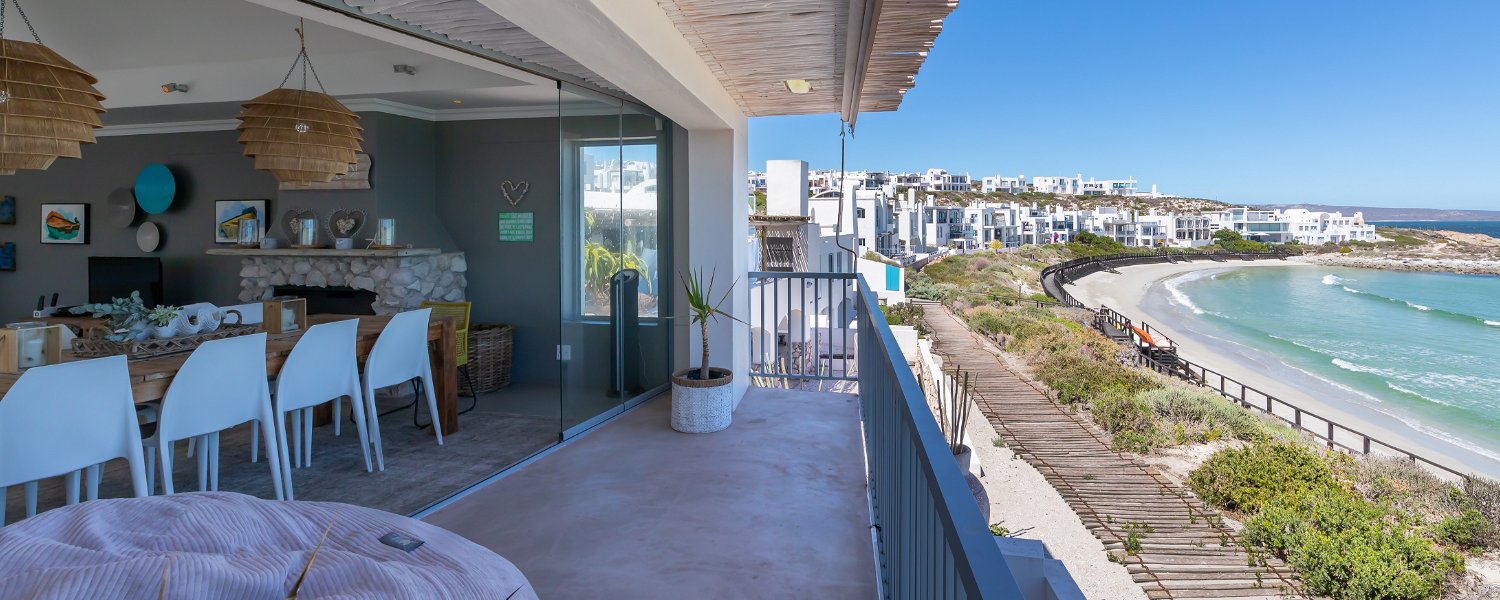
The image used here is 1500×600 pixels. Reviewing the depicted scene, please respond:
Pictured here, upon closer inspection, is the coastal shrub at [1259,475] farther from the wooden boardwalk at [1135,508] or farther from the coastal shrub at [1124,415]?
the coastal shrub at [1124,415]

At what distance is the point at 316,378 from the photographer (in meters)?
3.45

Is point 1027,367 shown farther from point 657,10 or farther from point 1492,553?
point 657,10

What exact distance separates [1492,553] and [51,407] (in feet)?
49.8

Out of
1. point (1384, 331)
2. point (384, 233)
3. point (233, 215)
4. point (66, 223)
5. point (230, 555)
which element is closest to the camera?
point (230, 555)

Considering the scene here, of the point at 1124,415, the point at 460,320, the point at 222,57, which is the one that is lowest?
the point at 1124,415

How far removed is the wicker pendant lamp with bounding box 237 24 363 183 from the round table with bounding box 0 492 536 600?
2.74 meters

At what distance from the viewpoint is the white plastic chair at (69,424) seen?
7.35 ft

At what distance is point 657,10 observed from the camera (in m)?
2.77

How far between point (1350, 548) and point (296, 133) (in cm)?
1131

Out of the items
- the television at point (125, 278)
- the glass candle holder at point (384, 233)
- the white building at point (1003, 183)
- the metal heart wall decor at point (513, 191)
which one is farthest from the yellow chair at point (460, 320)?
the white building at point (1003, 183)

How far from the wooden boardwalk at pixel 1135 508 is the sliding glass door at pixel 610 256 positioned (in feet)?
21.1

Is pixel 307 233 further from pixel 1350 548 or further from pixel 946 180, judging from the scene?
pixel 946 180

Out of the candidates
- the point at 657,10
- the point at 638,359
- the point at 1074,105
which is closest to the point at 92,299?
the point at 638,359

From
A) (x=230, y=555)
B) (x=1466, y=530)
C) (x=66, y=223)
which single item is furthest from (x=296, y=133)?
(x=1466, y=530)
